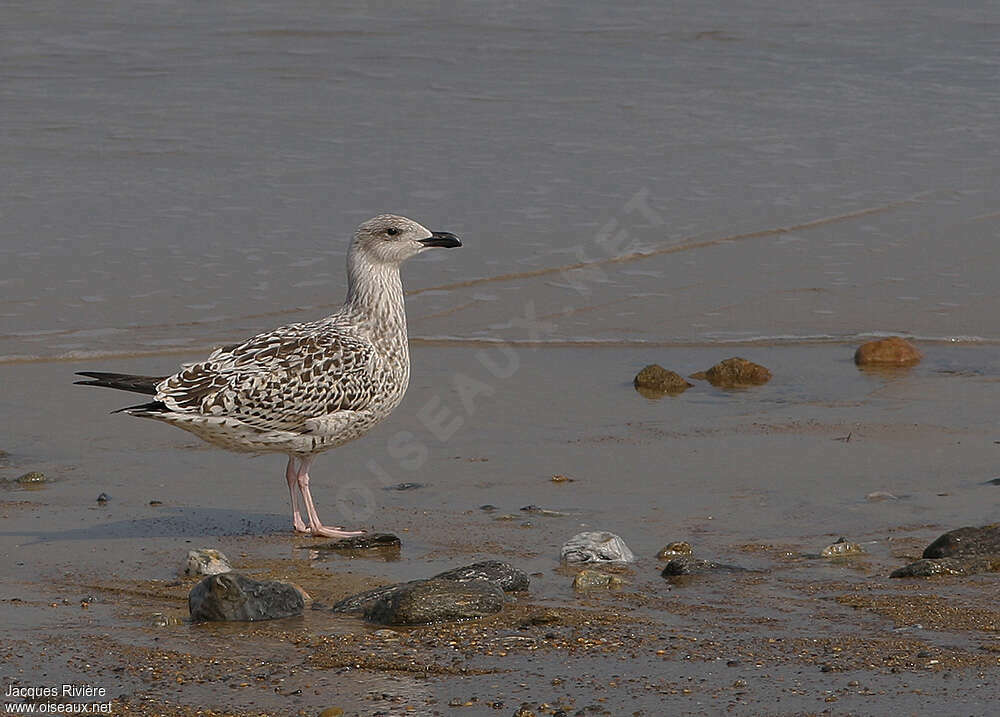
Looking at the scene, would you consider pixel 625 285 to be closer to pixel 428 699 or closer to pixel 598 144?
pixel 598 144

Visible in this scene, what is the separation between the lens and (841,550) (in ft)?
18.6

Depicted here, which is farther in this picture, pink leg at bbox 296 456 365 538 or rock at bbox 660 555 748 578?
pink leg at bbox 296 456 365 538

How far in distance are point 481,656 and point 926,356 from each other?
198 inches

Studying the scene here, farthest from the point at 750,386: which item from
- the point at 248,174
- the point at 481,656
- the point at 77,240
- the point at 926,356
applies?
the point at 248,174

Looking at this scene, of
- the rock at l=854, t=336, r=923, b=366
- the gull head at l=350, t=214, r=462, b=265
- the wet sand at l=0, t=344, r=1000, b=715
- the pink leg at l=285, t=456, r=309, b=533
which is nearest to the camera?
the wet sand at l=0, t=344, r=1000, b=715

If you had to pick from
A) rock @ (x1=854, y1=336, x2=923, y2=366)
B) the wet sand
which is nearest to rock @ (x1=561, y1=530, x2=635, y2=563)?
the wet sand

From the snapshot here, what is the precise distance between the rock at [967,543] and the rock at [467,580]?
1403mm

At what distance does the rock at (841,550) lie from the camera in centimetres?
564

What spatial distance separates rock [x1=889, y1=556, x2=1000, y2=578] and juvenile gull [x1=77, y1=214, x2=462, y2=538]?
2.11m

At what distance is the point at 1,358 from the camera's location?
895 cm

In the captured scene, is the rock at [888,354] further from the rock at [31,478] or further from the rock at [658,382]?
the rock at [31,478]

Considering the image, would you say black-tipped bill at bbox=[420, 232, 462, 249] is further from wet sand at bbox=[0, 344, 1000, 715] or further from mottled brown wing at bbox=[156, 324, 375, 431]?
wet sand at bbox=[0, 344, 1000, 715]

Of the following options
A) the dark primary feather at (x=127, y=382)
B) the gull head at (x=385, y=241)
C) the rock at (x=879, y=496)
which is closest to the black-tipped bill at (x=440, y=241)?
the gull head at (x=385, y=241)

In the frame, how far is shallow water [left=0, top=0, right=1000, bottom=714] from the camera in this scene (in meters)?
6.54
